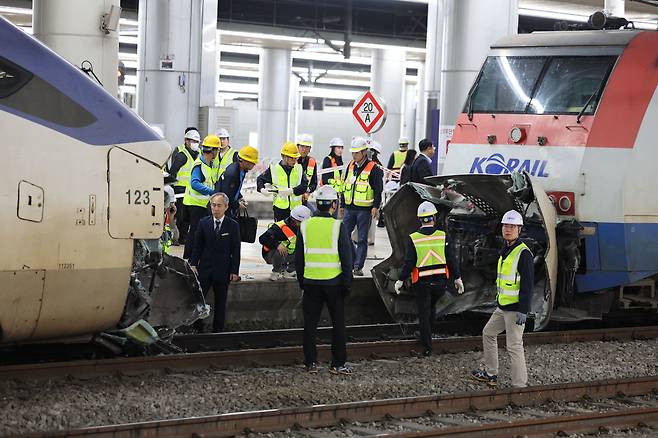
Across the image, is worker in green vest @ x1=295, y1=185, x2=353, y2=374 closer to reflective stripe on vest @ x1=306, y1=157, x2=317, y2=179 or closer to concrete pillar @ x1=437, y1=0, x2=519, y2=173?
reflective stripe on vest @ x1=306, y1=157, x2=317, y2=179

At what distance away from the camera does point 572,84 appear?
1217cm

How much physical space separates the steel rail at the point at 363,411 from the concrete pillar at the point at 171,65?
13138mm

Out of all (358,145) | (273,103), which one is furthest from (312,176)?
(273,103)

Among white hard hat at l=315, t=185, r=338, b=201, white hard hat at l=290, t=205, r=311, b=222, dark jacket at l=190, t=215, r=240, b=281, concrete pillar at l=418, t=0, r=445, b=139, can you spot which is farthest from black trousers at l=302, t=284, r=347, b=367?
concrete pillar at l=418, t=0, r=445, b=139

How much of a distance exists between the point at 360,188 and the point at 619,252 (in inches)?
162

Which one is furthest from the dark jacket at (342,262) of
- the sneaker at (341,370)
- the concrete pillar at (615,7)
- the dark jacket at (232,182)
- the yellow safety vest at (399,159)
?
the concrete pillar at (615,7)

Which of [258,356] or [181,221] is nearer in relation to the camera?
[258,356]

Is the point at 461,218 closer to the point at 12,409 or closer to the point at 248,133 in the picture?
the point at 12,409

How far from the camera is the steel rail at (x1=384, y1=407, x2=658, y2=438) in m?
8.13

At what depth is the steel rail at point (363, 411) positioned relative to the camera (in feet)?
24.8

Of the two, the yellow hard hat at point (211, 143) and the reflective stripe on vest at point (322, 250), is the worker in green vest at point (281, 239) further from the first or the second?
the reflective stripe on vest at point (322, 250)

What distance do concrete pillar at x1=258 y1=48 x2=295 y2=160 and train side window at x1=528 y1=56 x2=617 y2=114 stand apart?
1165 inches

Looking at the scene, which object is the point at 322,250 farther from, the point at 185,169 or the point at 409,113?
the point at 409,113

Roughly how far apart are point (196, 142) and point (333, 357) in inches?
253
